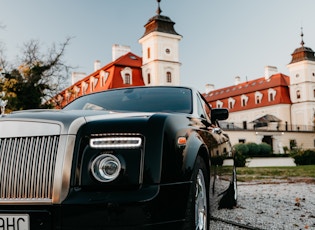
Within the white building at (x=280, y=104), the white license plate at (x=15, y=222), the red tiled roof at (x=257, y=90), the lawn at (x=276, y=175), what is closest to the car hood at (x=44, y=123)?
the white license plate at (x=15, y=222)

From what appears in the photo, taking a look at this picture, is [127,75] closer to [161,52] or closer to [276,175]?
[161,52]

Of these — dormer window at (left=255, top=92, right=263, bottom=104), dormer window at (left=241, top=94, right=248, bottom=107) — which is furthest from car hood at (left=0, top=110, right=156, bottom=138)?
dormer window at (left=241, top=94, right=248, bottom=107)

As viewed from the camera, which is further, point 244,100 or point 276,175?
point 244,100

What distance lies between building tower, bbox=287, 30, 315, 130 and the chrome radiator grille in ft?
204

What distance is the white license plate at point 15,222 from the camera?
92.3 inches

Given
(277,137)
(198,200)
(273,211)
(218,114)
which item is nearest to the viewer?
(198,200)

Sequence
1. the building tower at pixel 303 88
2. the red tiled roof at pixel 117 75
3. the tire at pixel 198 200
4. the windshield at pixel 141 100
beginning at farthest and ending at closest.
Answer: the building tower at pixel 303 88
the red tiled roof at pixel 117 75
the windshield at pixel 141 100
the tire at pixel 198 200

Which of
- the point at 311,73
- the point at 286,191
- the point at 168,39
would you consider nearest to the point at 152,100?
the point at 286,191

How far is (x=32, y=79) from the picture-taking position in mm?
31203

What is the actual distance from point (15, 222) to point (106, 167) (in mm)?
655

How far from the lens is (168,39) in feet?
161

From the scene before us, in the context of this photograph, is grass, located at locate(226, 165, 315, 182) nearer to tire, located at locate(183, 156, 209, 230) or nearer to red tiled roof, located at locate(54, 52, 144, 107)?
tire, located at locate(183, 156, 209, 230)

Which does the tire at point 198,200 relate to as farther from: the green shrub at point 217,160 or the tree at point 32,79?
the tree at point 32,79

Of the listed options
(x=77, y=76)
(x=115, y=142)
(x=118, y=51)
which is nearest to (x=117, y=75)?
(x=118, y=51)
